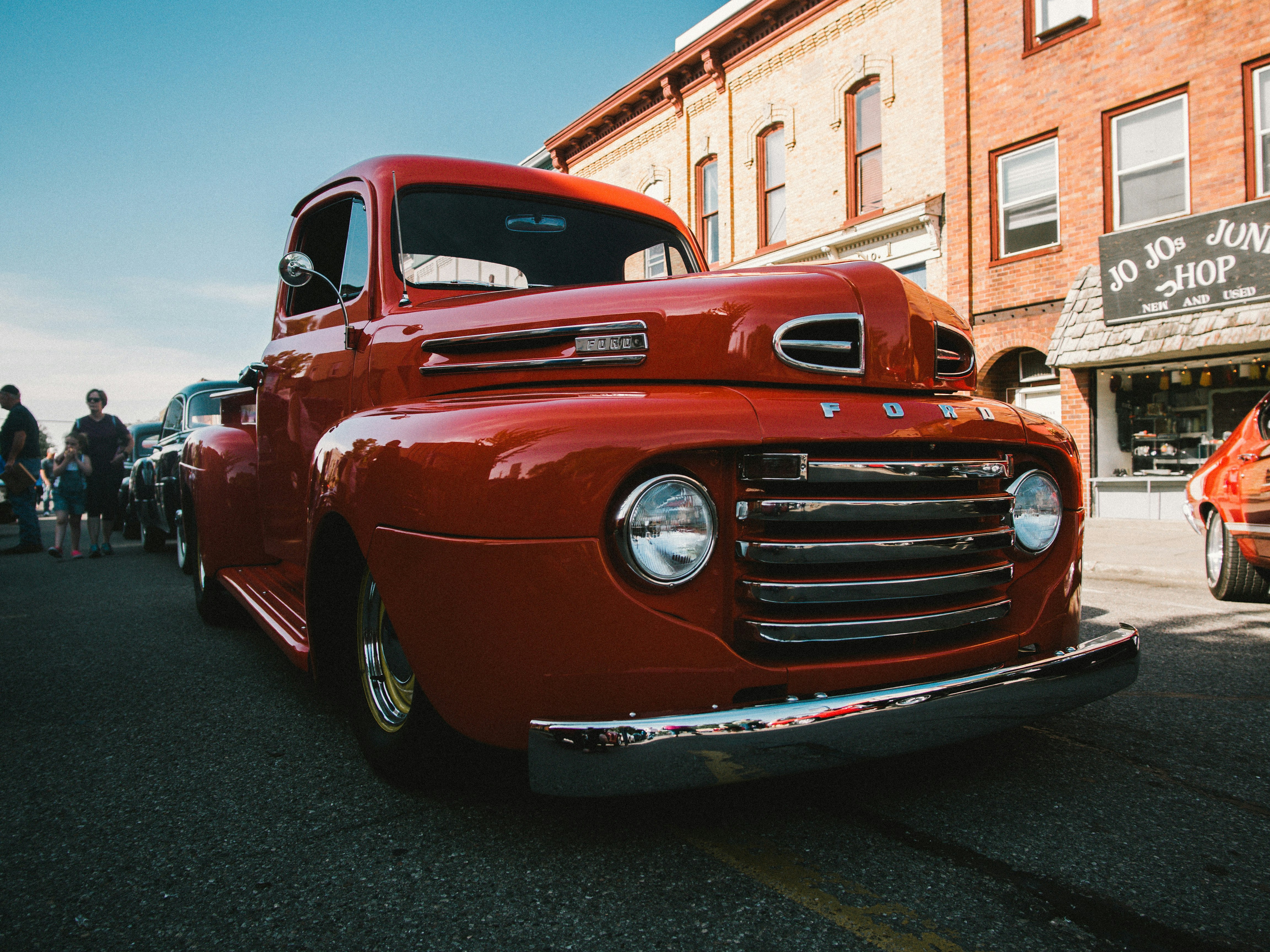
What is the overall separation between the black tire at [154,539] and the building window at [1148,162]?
12753 millimetres

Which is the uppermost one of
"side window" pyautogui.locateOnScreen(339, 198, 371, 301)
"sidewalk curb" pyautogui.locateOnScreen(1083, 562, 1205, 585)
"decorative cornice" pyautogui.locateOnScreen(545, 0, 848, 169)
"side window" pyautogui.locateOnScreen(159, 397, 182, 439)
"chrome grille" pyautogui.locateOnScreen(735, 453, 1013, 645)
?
"decorative cornice" pyautogui.locateOnScreen(545, 0, 848, 169)

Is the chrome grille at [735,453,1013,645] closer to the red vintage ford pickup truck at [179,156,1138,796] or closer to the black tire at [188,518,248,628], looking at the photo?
the red vintage ford pickup truck at [179,156,1138,796]

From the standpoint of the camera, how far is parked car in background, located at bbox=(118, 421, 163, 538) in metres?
11.1

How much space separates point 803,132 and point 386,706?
49.2ft

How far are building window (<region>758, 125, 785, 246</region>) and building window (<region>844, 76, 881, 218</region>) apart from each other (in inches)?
63.9

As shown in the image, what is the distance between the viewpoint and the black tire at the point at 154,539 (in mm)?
9664

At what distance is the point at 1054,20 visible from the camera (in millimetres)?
12164

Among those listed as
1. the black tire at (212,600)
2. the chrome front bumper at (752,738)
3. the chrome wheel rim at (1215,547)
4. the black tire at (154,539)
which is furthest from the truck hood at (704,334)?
the black tire at (154,539)

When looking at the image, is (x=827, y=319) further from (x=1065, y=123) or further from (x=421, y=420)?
(x=1065, y=123)

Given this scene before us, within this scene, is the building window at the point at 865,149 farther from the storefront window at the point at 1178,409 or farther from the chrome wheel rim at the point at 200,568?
the chrome wheel rim at the point at 200,568

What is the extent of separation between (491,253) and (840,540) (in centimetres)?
182

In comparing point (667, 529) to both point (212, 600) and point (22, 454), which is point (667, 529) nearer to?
point (212, 600)

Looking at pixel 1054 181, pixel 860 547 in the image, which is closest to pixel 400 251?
pixel 860 547

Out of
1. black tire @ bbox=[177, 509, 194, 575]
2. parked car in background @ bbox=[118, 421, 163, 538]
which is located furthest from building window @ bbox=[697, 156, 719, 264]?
black tire @ bbox=[177, 509, 194, 575]
